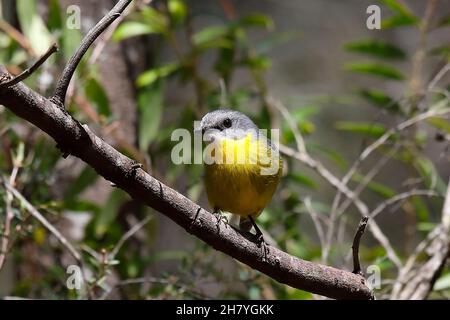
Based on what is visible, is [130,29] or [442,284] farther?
[130,29]

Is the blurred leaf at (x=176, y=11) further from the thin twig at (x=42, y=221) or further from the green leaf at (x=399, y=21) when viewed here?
the thin twig at (x=42, y=221)

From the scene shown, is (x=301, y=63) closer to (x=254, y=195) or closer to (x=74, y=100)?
(x=74, y=100)

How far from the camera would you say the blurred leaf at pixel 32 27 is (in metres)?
3.68

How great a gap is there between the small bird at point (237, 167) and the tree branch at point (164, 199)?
15.7 inches

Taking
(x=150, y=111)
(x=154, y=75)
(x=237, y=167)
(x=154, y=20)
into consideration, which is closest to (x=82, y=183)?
(x=150, y=111)

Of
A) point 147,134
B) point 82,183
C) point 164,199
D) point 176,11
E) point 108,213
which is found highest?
point 176,11

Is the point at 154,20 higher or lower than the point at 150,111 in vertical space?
higher

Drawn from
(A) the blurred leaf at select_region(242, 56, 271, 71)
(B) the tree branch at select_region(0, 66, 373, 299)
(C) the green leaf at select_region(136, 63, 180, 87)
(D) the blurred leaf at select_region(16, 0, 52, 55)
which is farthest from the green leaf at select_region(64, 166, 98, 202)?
(B) the tree branch at select_region(0, 66, 373, 299)

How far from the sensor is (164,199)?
1.80 m

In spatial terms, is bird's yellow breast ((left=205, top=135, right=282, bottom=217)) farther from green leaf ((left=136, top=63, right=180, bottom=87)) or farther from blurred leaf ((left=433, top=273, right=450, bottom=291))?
green leaf ((left=136, top=63, right=180, bottom=87))

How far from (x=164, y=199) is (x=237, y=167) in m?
0.87

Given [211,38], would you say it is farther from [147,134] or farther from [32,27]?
[32,27]
